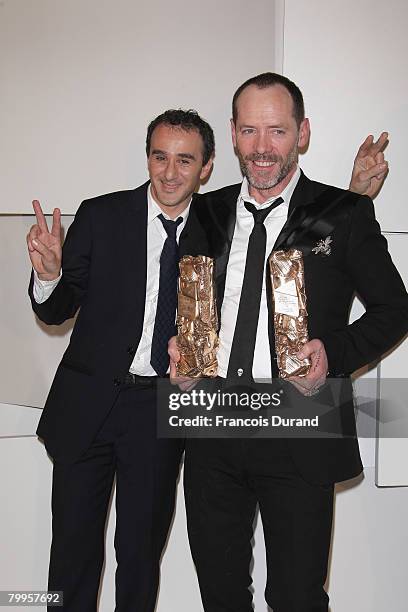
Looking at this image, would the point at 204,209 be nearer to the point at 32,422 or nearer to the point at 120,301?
the point at 120,301

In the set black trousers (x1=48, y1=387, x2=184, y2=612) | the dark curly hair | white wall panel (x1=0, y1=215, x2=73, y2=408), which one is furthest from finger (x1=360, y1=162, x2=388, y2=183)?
white wall panel (x1=0, y1=215, x2=73, y2=408)

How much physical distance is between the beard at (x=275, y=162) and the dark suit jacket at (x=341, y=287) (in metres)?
0.06

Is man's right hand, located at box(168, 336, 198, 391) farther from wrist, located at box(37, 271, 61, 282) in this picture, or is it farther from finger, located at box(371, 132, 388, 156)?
finger, located at box(371, 132, 388, 156)

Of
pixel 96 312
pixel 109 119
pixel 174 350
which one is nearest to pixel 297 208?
pixel 174 350

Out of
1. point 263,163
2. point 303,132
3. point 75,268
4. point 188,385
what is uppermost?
point 303,132

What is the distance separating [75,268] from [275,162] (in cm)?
63

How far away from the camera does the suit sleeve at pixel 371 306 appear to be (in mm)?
1874

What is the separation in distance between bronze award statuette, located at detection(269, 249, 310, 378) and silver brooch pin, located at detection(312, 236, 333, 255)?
72 millimetres

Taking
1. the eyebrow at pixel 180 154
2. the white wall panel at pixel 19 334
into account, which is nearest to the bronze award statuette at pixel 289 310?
the eyebrow at pixel 180 154

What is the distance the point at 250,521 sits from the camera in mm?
2051

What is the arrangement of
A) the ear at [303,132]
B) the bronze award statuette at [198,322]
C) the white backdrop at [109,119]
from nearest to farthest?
the bronze award statuette at [198,322], the ear at [303,132], the white backdrop at [109,119]

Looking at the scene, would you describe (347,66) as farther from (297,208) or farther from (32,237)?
(32,237)

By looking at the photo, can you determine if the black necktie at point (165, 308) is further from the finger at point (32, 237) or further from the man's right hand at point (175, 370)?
the finger at point (32, 237)

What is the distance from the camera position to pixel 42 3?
2.60 metres
